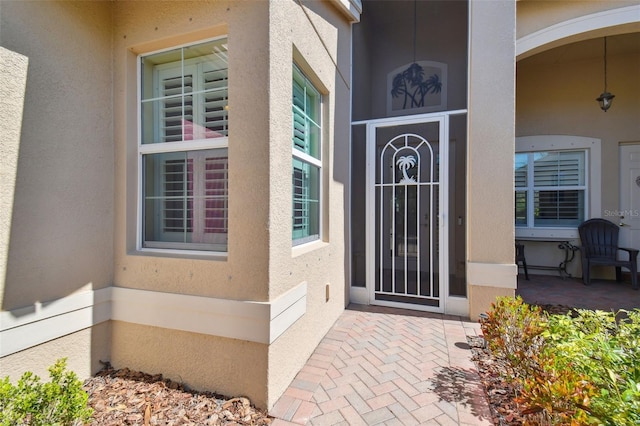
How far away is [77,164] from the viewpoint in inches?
102

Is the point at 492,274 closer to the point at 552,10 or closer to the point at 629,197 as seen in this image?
the point at 552,10

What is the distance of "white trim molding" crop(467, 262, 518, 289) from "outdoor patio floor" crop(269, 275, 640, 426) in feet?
1.92

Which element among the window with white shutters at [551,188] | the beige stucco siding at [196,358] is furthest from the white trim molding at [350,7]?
the window with white shutters at [551,188]

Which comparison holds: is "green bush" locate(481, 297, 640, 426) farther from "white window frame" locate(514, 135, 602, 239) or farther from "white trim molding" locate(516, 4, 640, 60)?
"white window frame" locate(514, 135, 602, 239)

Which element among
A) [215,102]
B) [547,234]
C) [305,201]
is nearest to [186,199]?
[215,102]

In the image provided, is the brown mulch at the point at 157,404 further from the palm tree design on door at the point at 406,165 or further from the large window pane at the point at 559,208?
the large window pane at the point at 559,208

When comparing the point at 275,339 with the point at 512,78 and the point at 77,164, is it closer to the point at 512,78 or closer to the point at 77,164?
the point at 77,164

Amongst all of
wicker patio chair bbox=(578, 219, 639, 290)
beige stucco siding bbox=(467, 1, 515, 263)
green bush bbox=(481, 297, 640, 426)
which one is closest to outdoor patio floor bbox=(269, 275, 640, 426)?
green bush bbox=(481, 297, 640, 426)

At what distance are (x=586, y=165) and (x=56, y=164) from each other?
912 centimetres

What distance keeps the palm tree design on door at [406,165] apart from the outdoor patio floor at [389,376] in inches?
78.4

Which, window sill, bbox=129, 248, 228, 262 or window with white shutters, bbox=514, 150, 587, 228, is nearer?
window sill, bbox=129, 248, 228, 262

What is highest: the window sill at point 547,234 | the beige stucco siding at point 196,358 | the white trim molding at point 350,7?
the white trim molding at point 350,7

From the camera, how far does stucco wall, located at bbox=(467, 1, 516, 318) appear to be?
3820 mm

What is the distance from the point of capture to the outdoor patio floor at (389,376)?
2.26 m
